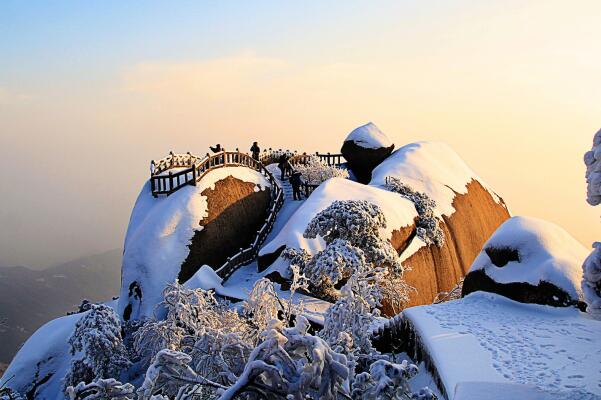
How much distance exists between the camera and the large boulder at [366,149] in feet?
108

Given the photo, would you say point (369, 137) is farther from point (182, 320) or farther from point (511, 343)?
point (511, 343)

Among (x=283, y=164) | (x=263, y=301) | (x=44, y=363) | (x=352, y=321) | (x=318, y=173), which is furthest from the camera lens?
(x=283, y=164)

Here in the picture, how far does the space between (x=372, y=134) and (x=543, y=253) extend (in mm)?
19722

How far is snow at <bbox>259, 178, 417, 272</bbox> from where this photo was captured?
63.2ft

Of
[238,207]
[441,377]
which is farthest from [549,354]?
[238,207]

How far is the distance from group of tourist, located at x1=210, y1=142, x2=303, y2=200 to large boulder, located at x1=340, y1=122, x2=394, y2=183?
419 centimetres

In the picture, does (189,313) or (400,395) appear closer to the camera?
(400,395)

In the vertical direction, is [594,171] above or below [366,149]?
above

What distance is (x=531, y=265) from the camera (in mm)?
14609

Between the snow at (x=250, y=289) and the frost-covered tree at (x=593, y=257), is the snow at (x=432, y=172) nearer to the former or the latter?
the snow at (x=250, y=289)

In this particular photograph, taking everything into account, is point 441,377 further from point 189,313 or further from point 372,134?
point 372,134

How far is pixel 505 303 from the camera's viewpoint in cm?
Result: 1446

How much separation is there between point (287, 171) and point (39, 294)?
142m

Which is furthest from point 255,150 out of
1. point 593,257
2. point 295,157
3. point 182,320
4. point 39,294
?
Answer: point 39,294
